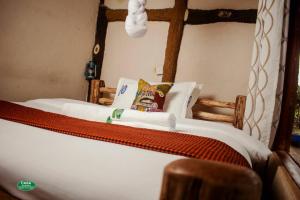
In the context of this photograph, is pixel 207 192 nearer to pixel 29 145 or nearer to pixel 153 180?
pixel 153 180

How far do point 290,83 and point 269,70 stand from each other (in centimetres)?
26

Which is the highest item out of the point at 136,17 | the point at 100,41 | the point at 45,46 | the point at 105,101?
the point at 136,17

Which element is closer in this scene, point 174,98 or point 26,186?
point 26,186

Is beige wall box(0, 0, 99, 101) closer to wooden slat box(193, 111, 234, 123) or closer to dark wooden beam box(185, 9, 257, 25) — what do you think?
dark wooden beam box(185, 9, 257, 25)

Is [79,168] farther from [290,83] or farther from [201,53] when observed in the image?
[201,53]

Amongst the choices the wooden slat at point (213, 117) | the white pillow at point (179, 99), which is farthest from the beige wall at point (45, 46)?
the wooden slat at point (213, 117)

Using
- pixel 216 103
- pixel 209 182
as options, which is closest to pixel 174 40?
pixel 216 103

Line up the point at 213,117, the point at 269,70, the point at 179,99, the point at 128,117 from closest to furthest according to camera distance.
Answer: the point at 128,117 → the point at 269,70 → the point at 179,99 → the point at 213,117

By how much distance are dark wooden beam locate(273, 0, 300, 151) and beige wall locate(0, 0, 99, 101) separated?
2.38 meters

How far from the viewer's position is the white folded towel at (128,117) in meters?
1.42

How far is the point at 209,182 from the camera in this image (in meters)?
0.29

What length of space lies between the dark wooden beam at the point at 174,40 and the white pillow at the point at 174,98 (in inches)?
20.2

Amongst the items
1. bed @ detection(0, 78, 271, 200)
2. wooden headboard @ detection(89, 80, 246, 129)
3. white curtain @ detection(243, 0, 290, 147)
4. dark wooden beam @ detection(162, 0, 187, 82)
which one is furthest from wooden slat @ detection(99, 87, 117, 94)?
bed @ detection(0, 78, 271, 200)

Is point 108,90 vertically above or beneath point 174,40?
beneath
